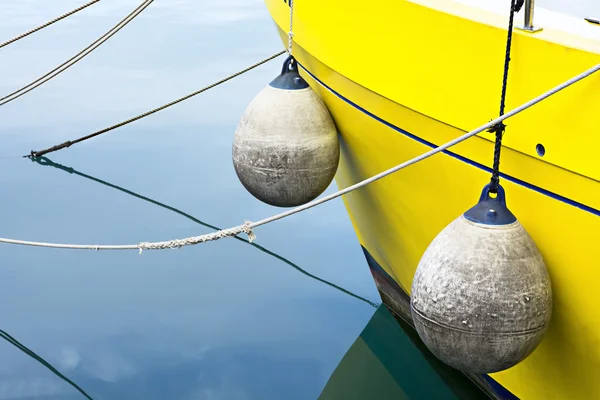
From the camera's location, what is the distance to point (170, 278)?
205 inches

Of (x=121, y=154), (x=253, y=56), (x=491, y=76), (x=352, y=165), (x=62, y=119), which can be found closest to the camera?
(x=491, y=76)

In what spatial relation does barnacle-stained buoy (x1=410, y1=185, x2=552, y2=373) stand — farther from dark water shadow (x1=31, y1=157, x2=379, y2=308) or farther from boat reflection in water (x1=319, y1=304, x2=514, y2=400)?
dark water shadow (x1=31, y1=157, x2=379, y2=308)

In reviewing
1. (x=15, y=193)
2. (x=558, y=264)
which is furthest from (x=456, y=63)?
(x=15, y=193)

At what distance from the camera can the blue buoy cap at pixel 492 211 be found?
2562mm

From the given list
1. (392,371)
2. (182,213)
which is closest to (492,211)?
(392,371)

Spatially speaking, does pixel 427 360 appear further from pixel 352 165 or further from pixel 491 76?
pixel 491 76

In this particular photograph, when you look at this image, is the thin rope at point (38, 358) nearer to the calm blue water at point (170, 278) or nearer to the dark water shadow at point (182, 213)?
the calm blue water at point (170, 278)

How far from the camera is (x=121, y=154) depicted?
727 cm

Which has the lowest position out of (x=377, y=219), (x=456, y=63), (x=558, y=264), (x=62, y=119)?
(x=62, y=119)

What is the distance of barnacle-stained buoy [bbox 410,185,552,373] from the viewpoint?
8.15ft

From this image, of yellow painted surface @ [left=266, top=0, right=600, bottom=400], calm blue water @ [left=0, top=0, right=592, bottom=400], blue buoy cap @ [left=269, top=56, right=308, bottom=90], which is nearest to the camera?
yellow painted surface @ [left=266, top=0, right=600, bottom=400]

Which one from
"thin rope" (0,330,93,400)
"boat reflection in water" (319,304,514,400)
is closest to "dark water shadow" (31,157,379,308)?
"boat reflection in water" (319,304,514,400)

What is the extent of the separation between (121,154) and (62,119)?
1.24 metres

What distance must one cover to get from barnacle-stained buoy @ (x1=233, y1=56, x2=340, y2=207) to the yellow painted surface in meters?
0.14
